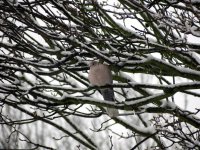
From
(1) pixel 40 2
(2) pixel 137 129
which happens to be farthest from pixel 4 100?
(2) pixel 137 129

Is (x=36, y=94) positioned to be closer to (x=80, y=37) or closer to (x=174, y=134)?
(x=80, y=37)

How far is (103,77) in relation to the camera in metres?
3.57

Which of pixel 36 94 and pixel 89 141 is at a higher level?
pixel 36 94

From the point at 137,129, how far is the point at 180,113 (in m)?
0.72

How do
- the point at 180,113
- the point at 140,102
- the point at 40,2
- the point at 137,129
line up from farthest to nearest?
1. the point at 137,129
2. the point at 40,2
3. the point at 180,113
4. the point at 140,102

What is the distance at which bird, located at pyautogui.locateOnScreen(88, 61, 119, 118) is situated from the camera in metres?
3.57

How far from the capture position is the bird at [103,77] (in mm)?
3572

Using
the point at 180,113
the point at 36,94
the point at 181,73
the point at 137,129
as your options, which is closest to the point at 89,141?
the point at 137,129

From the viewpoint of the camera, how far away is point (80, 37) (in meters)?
3.60

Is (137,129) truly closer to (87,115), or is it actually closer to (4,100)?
(87,115)

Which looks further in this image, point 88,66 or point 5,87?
point 5,87

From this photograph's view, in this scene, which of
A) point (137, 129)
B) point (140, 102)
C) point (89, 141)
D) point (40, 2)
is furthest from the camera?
point (89, 141)

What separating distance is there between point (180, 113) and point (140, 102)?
0.51 m

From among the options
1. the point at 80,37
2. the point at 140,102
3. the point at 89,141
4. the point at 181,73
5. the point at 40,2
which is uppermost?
the point at 40,2
